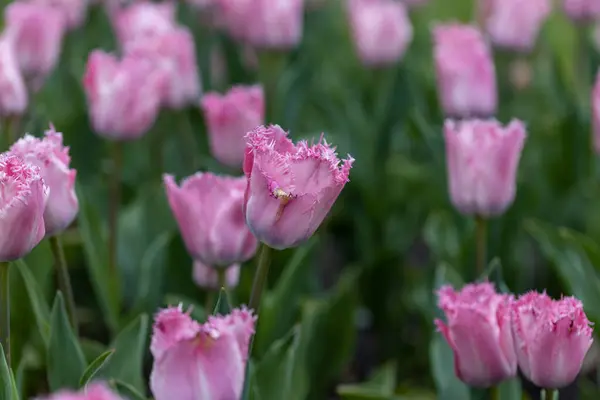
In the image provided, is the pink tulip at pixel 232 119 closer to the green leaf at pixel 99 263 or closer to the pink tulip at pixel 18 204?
the green leaf at pixel 99 263

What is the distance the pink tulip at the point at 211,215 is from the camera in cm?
93

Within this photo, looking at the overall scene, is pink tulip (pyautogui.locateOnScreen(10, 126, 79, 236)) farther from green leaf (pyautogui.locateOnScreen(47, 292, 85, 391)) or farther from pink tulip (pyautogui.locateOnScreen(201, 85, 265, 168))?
pink tulip (pyautogui.locateOnScreen(201, 85, 265, 168))

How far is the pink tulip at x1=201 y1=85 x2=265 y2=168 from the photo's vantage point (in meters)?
1.36

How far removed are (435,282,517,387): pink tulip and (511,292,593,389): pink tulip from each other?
0.9 inches

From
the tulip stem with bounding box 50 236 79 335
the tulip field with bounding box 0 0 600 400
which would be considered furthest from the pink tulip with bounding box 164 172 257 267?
the tulip stem with bounding box 50 236 79 335

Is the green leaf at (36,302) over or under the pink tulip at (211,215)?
under

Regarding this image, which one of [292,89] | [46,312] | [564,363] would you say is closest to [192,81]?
[292,89]

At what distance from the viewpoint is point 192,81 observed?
1.70 m

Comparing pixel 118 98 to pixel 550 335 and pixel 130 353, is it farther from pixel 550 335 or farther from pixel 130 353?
pixel 550 335

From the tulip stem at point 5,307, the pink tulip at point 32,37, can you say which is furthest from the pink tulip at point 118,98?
the tulip stem at point 5,307

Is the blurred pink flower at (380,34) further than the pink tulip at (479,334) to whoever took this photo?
Yes

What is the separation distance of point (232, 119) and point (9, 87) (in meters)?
0.31

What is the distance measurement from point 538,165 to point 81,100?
93 centimetres

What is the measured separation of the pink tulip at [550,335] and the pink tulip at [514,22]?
1445 mm
